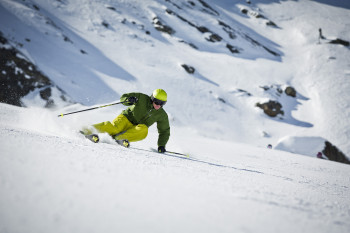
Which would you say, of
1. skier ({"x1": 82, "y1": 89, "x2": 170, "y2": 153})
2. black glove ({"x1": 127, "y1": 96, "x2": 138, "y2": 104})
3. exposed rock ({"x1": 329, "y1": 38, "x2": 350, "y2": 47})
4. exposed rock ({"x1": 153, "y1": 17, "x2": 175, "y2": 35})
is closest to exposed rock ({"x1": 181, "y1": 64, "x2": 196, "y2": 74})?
exposed rock ({"x1": 153, "y1": 17, "x2": 175, "y2": 35})

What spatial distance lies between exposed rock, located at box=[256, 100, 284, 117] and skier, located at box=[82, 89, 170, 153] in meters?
19.0

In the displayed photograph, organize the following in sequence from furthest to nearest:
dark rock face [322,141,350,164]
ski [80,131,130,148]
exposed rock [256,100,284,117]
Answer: exposed rock [256,100,284,117] < dark rock face [322,141,350,164] < ski [80,131,130,148]

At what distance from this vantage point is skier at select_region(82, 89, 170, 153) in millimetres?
4146

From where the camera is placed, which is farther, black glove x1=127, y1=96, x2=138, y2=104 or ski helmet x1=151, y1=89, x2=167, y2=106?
ski helmet x1=151, y1=89, x2=167, y2=106

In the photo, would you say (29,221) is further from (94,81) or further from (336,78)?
(336,78)

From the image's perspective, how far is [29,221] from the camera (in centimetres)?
83

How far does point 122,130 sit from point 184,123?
11931mm

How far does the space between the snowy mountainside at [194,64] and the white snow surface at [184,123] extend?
16 cm

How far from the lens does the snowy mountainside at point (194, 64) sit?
16156 mm

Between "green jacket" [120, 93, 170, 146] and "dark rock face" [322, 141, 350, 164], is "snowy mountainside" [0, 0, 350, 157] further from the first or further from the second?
"green jacket" [120, 93, 170, 146]

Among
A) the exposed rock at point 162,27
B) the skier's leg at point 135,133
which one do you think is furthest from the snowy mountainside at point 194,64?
the skier's leg at point 135,133

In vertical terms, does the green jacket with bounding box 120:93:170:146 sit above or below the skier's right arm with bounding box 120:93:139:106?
below

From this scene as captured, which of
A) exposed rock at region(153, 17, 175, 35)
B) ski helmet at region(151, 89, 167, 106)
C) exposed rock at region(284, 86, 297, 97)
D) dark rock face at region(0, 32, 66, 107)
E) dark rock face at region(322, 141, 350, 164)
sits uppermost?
ski helmet at region(151, 89, 167, 106)

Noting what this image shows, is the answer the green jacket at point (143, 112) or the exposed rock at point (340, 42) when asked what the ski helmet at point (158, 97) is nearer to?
the green jacket at point (143, 112)
